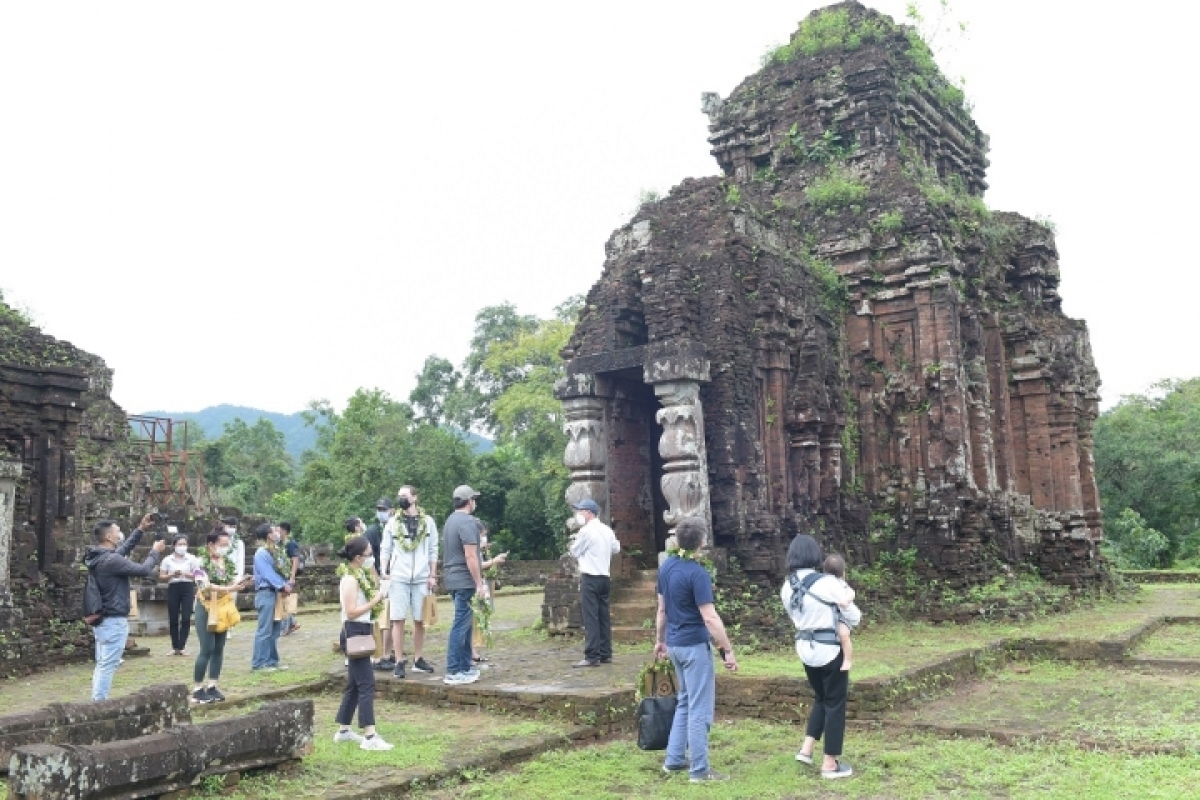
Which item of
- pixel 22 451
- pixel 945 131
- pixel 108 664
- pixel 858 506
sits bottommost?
pixel 108 664

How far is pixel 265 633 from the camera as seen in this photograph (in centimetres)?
1038

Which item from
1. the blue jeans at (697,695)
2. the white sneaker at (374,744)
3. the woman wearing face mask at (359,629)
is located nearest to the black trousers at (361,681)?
the woman wearing face mask at (359,629)

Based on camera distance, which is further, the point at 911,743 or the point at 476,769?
the point at 911,743

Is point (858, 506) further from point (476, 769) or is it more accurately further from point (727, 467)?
point (476, 769)

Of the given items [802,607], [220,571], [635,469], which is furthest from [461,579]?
[635,469]

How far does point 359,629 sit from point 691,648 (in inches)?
89.7

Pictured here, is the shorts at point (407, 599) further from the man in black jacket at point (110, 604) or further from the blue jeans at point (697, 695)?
the blue jeans at point (697, 695)

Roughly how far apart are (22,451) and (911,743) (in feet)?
35.7

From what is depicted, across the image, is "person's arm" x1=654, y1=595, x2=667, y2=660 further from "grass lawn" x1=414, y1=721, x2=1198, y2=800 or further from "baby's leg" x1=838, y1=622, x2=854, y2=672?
"baby's leg" x1=838, y1=622, x2=854, y2=672

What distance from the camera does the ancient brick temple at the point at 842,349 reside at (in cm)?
1240

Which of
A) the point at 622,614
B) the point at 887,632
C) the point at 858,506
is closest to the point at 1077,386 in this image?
the point at 858,506

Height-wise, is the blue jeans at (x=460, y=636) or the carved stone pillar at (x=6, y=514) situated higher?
the carved stone pillar at (x=6, y=514)

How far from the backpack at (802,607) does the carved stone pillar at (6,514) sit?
9390 millimetres

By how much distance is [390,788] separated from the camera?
5.91m
